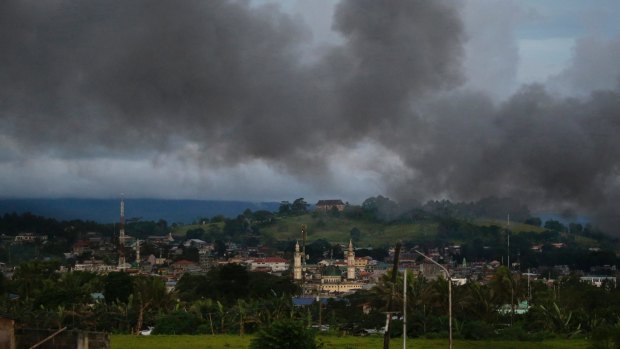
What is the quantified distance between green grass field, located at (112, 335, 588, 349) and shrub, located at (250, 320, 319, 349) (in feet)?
17.0

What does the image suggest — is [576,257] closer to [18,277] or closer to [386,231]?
[386,231]

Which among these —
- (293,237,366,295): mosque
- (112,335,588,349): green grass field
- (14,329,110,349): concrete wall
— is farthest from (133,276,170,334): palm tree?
(293,237,366,295): mosque

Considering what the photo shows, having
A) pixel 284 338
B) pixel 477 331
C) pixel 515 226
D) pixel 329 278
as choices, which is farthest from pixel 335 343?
pixel 515 226

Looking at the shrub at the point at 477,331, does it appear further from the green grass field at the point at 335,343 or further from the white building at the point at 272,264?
the white building at the point at 272,264

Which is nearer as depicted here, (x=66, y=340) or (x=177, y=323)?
(x=66, y=340)

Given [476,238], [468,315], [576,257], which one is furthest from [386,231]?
[468,315]

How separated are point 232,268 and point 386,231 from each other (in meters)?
118

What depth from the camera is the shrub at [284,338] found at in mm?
34781

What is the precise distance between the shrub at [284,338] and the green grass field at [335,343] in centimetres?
519

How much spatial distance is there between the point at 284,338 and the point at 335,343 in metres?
8.44

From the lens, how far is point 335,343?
141ft

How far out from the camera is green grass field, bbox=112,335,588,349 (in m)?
41.4

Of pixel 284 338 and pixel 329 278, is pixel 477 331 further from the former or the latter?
pixel 329 278

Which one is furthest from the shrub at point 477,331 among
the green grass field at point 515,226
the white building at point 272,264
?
the green grass field at point 515,226
